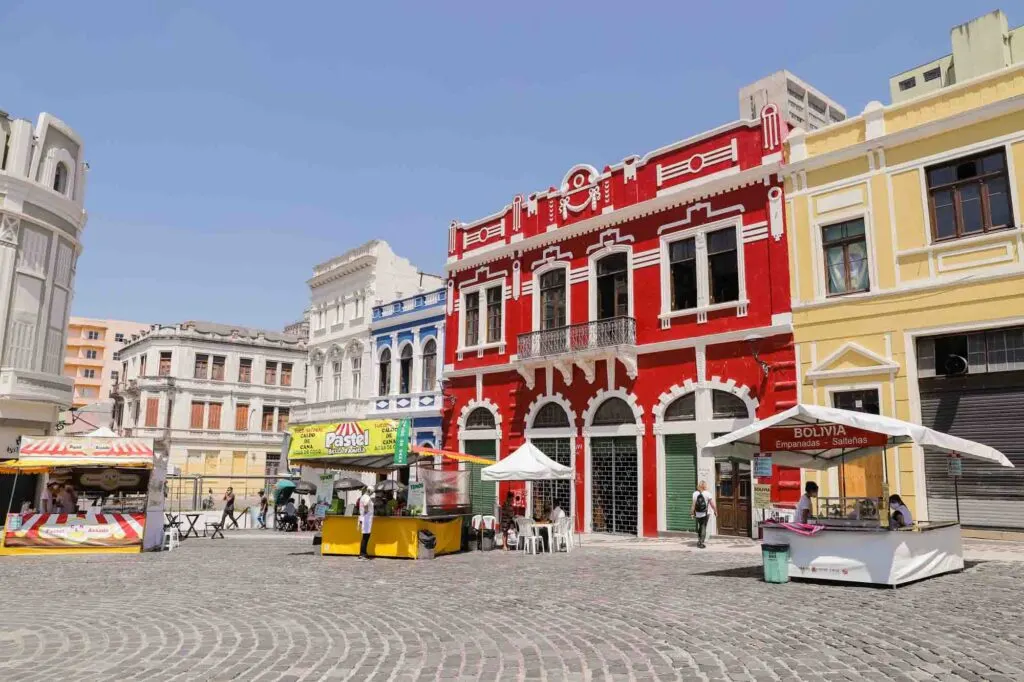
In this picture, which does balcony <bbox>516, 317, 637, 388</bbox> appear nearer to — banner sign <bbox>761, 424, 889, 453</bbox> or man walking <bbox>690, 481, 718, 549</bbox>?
man walking <bbox>690, 481, 718, 549</bbox>

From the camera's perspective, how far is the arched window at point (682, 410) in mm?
20469

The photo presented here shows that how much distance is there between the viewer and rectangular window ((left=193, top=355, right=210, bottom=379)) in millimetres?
50969

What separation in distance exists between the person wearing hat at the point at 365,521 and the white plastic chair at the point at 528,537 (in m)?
3.69

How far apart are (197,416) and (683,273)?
128 ft

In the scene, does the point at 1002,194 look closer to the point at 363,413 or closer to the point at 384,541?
the point at 384,541

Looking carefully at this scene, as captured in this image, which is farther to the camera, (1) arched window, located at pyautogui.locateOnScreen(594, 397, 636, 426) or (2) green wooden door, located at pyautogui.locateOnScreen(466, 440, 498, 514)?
(2) green wooden door, located at pyautogui.locateOnScreen(466, 440, 498, 514)

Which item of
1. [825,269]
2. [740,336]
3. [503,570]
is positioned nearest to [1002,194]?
[825,269]

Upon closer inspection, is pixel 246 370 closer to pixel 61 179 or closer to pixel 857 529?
pixel 61 179

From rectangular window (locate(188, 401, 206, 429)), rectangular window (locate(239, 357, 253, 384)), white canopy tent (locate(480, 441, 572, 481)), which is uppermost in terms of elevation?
rectangular window (locate(239, 357, 253, 384))

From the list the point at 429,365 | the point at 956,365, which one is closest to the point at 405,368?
the point at 429,365

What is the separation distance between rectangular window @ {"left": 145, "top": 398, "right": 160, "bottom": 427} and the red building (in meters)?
30.8

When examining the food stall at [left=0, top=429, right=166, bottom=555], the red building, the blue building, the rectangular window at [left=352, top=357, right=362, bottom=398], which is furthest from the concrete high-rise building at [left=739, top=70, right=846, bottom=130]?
the food stall at [left=0, top=429, right=166, bottom=555]

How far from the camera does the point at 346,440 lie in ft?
58.6

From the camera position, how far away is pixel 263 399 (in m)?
52.3
